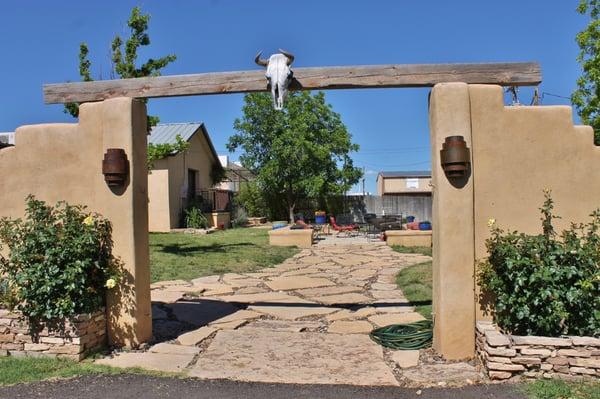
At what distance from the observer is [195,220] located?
Answer: 21.2 m

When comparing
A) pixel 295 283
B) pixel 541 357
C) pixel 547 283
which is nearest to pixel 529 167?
pixel 547 283

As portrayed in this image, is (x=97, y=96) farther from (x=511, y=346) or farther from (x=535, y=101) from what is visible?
(x=535, y=101)

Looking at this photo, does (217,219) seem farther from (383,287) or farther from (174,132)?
(383,287)

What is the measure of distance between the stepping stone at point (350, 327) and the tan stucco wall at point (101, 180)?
2.18 meters

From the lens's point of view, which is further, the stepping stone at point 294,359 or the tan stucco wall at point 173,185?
the tan stucco wall at point 173,185

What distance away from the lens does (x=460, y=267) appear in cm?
461

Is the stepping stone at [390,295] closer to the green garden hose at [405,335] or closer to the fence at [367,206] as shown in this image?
the green garden hose at [405,335]

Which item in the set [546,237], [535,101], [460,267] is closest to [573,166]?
[546,237]

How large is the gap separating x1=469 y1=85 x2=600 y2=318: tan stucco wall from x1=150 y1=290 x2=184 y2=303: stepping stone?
4.64 meters

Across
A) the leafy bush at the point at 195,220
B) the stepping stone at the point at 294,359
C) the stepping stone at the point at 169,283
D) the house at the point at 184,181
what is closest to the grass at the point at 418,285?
the stepping stone at the point at 294,359

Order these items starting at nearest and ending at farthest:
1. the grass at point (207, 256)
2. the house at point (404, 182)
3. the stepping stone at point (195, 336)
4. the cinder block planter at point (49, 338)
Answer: the cinder block planter at point (49, 338)
the stepping stone at point (195, 336)
the grass at point (207, 256)
the house at point (404, 182)

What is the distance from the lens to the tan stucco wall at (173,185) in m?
20.8

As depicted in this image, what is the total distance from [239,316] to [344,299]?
1867 mm

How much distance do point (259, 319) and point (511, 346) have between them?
10.8ft
